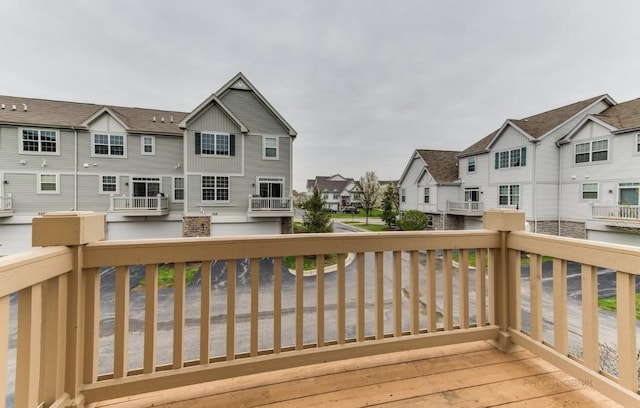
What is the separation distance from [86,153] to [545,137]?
74.0ft

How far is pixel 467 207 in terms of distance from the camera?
16.8 metres

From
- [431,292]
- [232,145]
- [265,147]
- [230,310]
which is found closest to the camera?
[230,310]

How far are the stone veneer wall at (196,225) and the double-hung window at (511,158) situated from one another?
16182 mm

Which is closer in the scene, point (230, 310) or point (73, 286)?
point (73, 286)

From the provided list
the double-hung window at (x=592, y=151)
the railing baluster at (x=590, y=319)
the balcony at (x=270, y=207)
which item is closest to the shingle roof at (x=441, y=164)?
the double-hung window at (x=592, y=151)

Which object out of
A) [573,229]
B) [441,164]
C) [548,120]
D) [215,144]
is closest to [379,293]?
[215,144]

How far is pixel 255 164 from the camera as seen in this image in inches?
527

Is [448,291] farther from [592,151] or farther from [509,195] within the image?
[509,195]

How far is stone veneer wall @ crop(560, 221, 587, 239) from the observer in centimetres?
1275

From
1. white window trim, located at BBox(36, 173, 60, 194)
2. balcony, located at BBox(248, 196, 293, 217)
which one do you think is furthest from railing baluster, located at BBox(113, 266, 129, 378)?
white window trim, located at BBox(36, 173, 60, 194)

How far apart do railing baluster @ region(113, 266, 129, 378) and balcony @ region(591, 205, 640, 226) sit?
15.9 metres

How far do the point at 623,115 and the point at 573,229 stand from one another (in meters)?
5.45

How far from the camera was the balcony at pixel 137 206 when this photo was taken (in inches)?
495

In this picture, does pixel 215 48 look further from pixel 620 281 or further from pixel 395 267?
pixel 620 281
